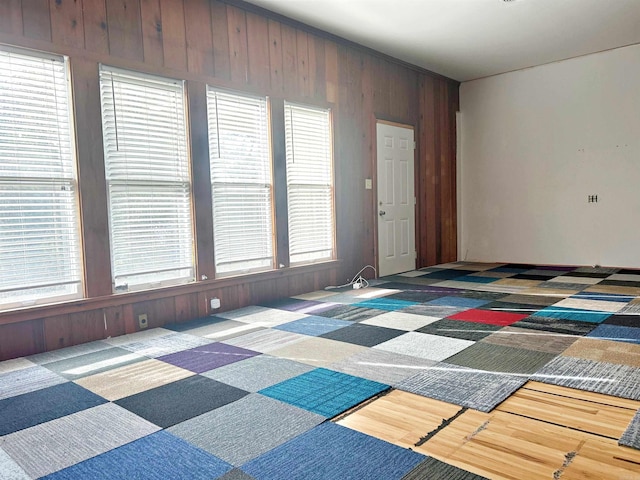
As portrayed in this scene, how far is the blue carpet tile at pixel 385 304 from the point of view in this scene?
4.51 m

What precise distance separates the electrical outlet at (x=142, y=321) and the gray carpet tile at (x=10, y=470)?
1.97 metres

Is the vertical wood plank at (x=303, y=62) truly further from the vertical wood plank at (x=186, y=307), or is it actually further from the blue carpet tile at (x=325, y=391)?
the blue carpet tile at (x=325, y=391)

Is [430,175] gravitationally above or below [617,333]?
above

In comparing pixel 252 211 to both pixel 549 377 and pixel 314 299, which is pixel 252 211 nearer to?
pixel 314 299

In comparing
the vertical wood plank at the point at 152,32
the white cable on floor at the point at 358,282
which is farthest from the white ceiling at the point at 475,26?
the white cable on floor at the point at 358,282

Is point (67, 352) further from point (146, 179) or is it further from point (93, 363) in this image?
point (146, 179)

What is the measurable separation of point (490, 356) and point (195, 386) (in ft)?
5.81

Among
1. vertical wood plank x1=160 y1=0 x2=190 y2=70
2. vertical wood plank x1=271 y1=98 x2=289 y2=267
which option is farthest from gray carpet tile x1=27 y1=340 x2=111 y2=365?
vertical wood plank x1=160 y1=0 x2=190 y2=70

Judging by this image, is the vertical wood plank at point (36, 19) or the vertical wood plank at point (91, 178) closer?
the vertical wood plank at point (36, 19)

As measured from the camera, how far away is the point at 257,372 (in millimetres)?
A: 2863

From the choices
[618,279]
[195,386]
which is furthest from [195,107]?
[618,279]

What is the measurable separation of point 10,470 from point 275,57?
4.16 metres

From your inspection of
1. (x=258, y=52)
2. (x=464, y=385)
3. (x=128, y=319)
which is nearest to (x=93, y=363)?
(x=128, y=319)

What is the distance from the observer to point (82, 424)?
7.36 ft
